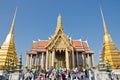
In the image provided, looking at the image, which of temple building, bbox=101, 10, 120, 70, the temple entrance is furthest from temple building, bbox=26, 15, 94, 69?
temple building, bbox=101, 10, 120, 70

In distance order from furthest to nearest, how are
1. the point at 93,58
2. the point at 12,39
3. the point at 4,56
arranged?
1. the point at 93,58
2. the point at 12,39
3. the point at 4,56

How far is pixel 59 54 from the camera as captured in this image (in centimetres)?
3162

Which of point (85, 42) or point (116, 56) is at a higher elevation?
point (85, 42)

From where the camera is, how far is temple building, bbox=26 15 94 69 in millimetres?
29606

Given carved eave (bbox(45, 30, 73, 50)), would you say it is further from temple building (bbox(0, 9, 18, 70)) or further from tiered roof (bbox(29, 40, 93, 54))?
temple building (bbox(0, 9, 18, 70))

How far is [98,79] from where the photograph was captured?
1511 cm

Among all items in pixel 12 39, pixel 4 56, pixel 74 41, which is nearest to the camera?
pixel 4 56

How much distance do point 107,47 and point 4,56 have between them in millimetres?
18246

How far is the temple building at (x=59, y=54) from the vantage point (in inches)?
1166

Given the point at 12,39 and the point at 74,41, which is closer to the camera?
the point at 12,39

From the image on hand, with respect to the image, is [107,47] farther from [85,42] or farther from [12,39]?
[12,39]

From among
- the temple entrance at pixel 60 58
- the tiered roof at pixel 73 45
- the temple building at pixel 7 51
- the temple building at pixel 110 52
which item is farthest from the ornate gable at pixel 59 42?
the temple building at pixel 110 52

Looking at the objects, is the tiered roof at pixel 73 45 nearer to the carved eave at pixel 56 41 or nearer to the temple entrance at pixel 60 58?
the carved eave at pixel 56 41

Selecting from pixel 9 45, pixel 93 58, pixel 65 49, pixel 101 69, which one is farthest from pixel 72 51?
pixel 101 69
